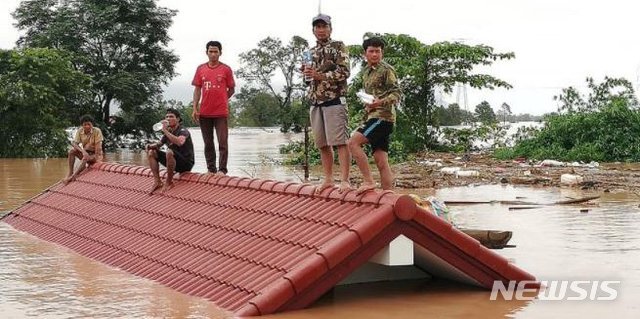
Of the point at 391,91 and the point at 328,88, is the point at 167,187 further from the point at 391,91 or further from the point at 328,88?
the point at 391,91

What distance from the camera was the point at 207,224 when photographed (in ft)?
29.8

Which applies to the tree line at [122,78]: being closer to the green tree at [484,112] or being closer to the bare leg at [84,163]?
the green tree at [484,112]

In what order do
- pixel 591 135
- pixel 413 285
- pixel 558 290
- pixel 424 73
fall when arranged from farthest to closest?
pixel 424 73 → pixel 591 135 → pixel 413 285 → pixel 558 290

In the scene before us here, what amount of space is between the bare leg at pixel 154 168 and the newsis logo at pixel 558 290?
5062 mm

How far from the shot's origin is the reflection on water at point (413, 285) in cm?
693

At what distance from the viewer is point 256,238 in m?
8.12

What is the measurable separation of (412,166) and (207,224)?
55.7 ft

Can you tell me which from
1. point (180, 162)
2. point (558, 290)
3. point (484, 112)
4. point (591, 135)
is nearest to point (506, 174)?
point (591, 135)

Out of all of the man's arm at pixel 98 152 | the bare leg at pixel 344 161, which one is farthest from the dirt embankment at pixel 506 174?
the bare leg at pixel 344 161

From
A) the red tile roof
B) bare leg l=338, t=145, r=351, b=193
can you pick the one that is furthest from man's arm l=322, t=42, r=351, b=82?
the red tile roof

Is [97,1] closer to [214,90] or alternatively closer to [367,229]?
[214,90]

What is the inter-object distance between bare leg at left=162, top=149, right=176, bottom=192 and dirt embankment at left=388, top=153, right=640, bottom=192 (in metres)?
8.33

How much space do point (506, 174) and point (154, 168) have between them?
12.7 metres

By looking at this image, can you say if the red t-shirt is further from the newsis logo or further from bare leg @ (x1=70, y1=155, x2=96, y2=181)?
the newsis logo
